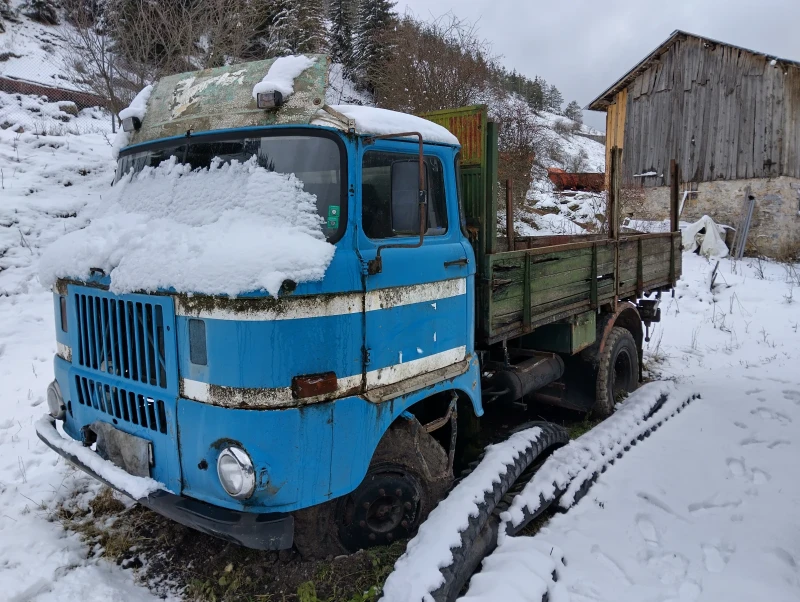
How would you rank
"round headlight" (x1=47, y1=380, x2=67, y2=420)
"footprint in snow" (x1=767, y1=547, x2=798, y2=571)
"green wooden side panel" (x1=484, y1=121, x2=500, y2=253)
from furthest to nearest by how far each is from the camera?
"green wooden side panel" (x1=484, y1=121, x2=500, y2=253) < "round headlight" (x1=47, y1=380, x2=67, y2=420) < "footprint in snow" (x1=767, y1=547, x2=798, y2=571)

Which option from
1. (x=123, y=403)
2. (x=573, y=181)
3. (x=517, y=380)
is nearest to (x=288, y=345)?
(x=123, y=403)

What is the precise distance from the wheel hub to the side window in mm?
1397

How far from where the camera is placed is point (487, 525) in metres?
3.63

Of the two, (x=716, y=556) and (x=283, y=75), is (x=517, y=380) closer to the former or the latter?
(x=716, y=556)

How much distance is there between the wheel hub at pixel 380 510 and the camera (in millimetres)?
3406

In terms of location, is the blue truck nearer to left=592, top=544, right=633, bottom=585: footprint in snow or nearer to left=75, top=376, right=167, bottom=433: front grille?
left=75, top=376, right=167, bottom=433: front grille

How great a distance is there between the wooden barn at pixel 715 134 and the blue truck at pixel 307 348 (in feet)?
45.9

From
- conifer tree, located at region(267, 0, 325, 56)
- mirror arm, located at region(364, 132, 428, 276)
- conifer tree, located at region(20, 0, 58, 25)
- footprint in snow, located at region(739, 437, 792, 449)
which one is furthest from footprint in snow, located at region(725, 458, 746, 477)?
conifer tree, located at region(20, 0, 58, 25)

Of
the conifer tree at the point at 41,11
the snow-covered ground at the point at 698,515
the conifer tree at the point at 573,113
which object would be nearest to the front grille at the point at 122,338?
the snow-covered ground at the point at 698,515

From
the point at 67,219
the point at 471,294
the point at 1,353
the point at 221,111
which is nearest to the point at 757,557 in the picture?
the point at 471,294

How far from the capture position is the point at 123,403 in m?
3.27

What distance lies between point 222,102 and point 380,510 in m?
2.52

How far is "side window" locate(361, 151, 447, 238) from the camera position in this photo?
3240mm

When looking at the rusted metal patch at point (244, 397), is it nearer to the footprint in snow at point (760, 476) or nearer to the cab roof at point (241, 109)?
the cab roof at point (241, 109)
